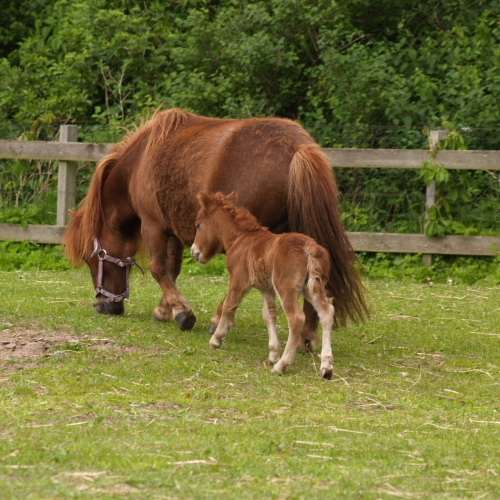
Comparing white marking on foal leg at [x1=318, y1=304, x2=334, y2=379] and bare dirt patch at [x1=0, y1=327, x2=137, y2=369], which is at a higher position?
white marking on foal leg at [x1=318, y1=304, x2=334, y2=379]

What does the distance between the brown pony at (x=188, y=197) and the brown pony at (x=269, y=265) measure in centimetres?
32

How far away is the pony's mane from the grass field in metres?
0.91

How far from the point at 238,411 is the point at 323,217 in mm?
1874

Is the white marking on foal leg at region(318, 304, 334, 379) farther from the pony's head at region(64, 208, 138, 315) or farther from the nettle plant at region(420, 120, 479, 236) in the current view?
the nettle plant at region(420, 120, 479, 236)

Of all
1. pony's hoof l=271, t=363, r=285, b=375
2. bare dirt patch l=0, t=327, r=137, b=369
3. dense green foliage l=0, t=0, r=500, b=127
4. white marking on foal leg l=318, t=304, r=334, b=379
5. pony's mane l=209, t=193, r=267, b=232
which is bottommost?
bare dirt patch l=0, t=327, r=137, b=369

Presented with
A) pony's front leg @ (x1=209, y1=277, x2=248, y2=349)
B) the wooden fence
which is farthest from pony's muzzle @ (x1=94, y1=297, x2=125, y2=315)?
the wooden fence

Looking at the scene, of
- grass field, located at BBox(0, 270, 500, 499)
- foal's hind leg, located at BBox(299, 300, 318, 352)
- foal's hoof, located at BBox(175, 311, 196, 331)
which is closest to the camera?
grass field, located at BBox(0, 270, 500, 499)

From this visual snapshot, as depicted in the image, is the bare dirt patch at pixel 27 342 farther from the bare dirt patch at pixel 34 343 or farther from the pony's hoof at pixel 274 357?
the pony's hoof at pixel 274 357

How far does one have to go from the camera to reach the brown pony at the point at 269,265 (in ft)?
19.2

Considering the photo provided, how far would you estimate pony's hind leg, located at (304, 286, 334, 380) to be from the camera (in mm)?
5867

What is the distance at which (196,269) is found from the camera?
11492mm

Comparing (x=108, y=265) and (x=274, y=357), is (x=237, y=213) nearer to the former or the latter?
(x=274, y=357)

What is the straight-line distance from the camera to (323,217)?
6453mm

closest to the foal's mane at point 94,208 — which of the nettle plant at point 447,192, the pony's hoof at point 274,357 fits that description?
the pony's hoof at point 274,357
